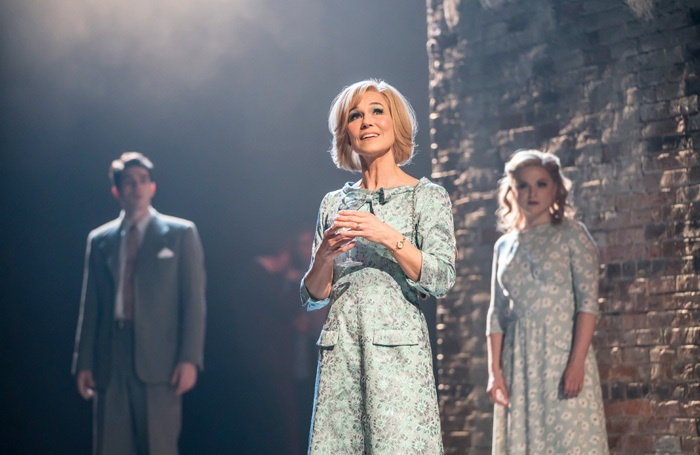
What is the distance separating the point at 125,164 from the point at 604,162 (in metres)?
3.00

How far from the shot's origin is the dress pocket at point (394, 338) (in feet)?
5.47

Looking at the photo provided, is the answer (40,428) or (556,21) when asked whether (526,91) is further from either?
(40,428)

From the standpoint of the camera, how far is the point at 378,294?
1.73m

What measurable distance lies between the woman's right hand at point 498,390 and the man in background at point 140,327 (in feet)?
6.41

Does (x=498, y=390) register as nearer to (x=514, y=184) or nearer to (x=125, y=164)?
(x=514, y=184)

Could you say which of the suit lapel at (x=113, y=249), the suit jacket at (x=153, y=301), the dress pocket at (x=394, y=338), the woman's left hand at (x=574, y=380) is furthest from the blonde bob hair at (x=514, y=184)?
the suit lapel at (x=113, y=249)

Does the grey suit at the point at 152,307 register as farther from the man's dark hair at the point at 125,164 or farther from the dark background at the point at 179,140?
the man's dark hair at the point at 125,164

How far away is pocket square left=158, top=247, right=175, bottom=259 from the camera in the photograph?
4465 mm

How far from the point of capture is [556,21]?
150 inches

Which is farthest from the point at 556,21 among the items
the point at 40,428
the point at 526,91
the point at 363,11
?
the point at 40,428

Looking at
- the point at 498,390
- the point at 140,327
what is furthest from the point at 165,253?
the point at 498,390

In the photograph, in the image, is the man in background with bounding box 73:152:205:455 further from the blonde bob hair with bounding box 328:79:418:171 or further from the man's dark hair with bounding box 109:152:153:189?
the blonde bob hair with bounding box 328:79:418:171

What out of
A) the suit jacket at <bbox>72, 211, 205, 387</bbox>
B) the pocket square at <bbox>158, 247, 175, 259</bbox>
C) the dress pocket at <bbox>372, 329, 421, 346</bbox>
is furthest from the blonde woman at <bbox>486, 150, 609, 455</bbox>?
the pocket square at <bbox>158, 247, 175, 259</bbox>

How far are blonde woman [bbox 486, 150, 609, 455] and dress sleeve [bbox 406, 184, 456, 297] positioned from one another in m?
1.44
